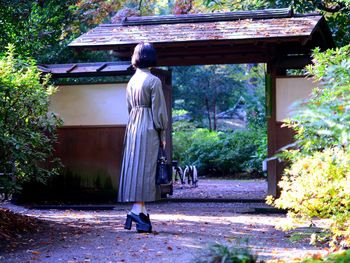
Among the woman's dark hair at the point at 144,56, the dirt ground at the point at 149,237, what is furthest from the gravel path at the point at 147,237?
the woman's dark hair at the point at 144,56

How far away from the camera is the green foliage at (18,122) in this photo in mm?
7992

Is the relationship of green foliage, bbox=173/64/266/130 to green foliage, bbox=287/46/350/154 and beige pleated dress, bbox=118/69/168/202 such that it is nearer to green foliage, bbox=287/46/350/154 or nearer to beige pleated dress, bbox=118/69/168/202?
beige pleated dress, bbox=118/69/168/202

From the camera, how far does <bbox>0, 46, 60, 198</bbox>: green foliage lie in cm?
→ 799

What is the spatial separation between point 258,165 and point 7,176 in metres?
13.1

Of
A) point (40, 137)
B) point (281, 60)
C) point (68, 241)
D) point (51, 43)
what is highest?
point (51, 43)

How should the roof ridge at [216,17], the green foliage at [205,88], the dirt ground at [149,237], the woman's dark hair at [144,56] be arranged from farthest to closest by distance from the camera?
1. the green foliage at [205,88]
2. the roof ridge at [216,17]
3. the woman's dark hair at [144,56]
4. the dirt ground at [149,237]

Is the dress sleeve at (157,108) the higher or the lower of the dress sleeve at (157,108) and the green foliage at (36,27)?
the lower

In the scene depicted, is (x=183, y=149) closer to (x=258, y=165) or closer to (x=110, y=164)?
(x=258, y=165)

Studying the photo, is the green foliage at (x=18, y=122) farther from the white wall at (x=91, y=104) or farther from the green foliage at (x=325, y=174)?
the green foliage at (x=325, y=174)

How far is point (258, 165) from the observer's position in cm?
2041

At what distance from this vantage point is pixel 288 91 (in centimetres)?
1116

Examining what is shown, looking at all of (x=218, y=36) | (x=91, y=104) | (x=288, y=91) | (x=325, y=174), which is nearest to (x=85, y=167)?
(x=91, y=104)

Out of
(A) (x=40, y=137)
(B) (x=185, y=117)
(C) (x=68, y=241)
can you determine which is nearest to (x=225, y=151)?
(B) (x=185, y=117)

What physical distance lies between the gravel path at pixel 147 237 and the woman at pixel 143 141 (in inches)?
15.6
